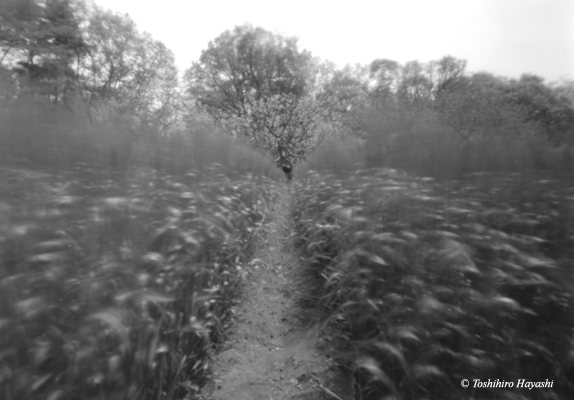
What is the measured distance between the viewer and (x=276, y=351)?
7.39ft

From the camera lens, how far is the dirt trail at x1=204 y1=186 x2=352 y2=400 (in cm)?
180

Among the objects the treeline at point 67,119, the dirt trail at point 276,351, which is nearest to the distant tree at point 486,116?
the dirt trail at point 276,351

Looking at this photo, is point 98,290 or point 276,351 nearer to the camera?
point 98,290

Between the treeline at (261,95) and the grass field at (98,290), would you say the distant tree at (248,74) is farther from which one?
the grass field at (98,290)

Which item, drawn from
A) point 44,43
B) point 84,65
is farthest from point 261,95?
point 44,43

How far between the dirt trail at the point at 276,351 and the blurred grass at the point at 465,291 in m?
0.18

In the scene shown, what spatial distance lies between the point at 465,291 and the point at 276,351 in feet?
4.74

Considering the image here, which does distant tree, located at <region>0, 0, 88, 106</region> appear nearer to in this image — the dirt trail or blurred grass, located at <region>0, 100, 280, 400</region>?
blurred grass, located at <region>0, 100, 280, 400</region>

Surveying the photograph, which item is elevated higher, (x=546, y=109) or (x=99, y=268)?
(x=546, y=109)

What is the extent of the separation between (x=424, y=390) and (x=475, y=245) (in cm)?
81

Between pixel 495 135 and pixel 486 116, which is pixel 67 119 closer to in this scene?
pixel 495 135

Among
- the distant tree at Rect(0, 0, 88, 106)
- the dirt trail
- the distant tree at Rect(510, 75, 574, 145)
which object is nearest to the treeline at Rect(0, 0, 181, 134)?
the distant tree at Rect(0, 0, 88, 106)

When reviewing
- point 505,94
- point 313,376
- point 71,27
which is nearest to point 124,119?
point 313,376

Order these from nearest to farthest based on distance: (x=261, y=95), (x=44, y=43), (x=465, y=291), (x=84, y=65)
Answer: (x=465, y=291), (x=44, y=43), (x=84, y=65), (x=261, y=95)
